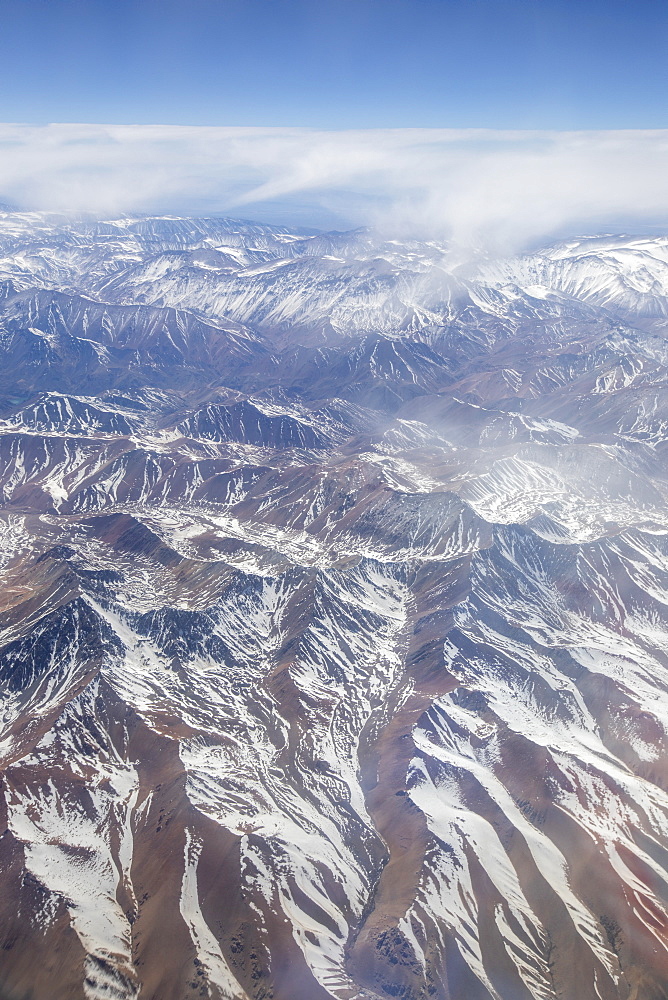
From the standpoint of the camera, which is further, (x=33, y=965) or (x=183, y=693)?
(x=183, y=693)

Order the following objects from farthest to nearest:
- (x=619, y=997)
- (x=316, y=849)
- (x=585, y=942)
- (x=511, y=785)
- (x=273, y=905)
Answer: (x=511, y=785) → (x=316, y=849) → (x=273, y=905) → (x=585, y=942) → (x=619, y=997)

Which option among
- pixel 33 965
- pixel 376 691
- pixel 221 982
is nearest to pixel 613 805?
pixel 376 691

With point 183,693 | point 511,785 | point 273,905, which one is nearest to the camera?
point 273,905

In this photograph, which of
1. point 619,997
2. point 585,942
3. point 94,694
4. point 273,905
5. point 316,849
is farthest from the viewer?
point 94,694

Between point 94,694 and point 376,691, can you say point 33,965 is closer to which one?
point 94,694

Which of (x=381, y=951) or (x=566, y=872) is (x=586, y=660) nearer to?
(x=566, y=872)

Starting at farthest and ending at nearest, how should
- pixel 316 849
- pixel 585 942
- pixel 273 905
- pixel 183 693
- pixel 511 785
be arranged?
pixel 183 693 → pixel 511 785 → pixel 316 849 → pixel 273 905 → pixel 585 942

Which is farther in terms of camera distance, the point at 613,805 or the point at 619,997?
the point at 613,805

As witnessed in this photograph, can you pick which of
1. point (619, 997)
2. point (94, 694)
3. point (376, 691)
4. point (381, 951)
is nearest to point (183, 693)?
point (94, 694)
